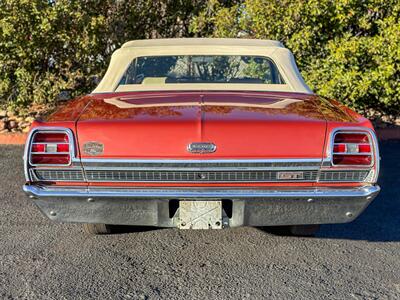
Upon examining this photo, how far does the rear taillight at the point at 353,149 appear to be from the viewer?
2775 millimetres

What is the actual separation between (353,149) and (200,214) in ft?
3.59

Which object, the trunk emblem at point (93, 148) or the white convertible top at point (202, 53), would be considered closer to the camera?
the trunk emblem at point (93, 148)

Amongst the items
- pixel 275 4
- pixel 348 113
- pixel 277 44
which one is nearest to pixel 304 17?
pixel 275 4

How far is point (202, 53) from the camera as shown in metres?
4.05

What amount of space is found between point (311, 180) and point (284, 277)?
717 mm

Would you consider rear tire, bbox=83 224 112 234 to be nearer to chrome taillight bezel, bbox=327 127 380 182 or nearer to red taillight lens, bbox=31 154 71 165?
red taillight lens, bbox=31 154 71 165

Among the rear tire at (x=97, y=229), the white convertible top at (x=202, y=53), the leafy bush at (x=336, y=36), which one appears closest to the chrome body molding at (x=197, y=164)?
the rear tire at (x=97, y=229)

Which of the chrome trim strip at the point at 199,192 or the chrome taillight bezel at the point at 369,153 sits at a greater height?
the chrome taillight bezel at the point at 369,153

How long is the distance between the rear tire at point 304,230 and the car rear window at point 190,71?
1.34 metres

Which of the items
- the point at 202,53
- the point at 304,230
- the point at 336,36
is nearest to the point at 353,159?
the point at 304,230

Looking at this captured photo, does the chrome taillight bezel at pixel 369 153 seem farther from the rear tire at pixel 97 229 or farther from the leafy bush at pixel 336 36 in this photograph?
the leafy bush at pixel 336 36

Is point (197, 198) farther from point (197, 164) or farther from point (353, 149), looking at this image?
point (353, 149)

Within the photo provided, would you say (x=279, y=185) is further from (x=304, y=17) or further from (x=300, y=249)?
(x=304, y=17)

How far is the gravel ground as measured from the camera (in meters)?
2.78
